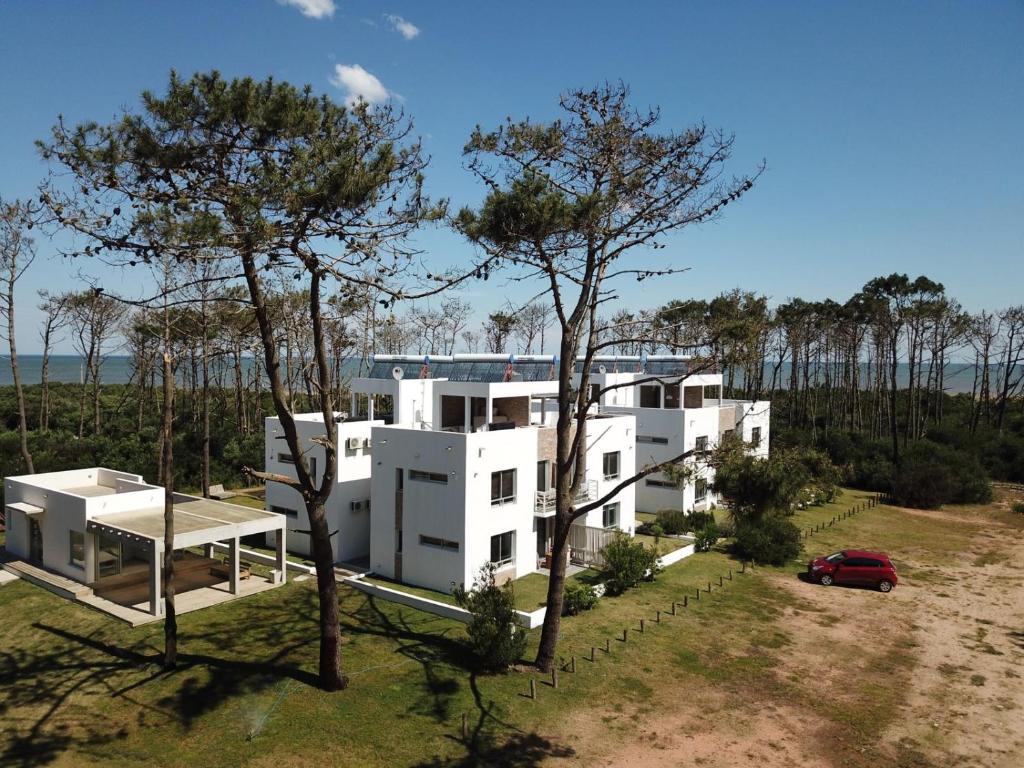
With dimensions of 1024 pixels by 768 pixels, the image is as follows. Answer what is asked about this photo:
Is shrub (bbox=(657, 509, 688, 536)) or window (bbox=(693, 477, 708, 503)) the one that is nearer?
shrub (bbox=(657, 509, 688, 536))

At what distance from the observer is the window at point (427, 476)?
20.5m

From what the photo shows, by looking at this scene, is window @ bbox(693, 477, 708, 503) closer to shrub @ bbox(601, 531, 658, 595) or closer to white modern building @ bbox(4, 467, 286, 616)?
shrub @ bbox(601, 531, 658, 595)

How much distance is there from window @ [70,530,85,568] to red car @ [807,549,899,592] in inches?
968

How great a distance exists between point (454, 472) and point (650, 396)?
19.9 metres

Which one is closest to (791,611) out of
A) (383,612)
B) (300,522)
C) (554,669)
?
(554,669)

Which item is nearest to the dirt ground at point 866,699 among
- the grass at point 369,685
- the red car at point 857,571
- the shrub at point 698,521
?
the grass at point 369,685

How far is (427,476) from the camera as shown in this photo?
68.5 ft

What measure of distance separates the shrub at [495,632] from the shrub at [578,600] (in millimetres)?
3518

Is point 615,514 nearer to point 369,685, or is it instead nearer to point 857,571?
point 857,571

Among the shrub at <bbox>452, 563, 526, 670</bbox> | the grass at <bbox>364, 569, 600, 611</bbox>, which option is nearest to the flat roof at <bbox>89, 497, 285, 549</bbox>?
the grass at <bbox>364, 569, 600, 611</bbox>

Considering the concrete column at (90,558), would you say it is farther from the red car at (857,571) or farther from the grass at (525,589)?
the red car at (857,571)

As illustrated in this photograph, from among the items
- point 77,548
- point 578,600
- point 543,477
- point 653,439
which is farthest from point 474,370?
point 77,548

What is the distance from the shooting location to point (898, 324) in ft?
158

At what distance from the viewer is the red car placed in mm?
22000
